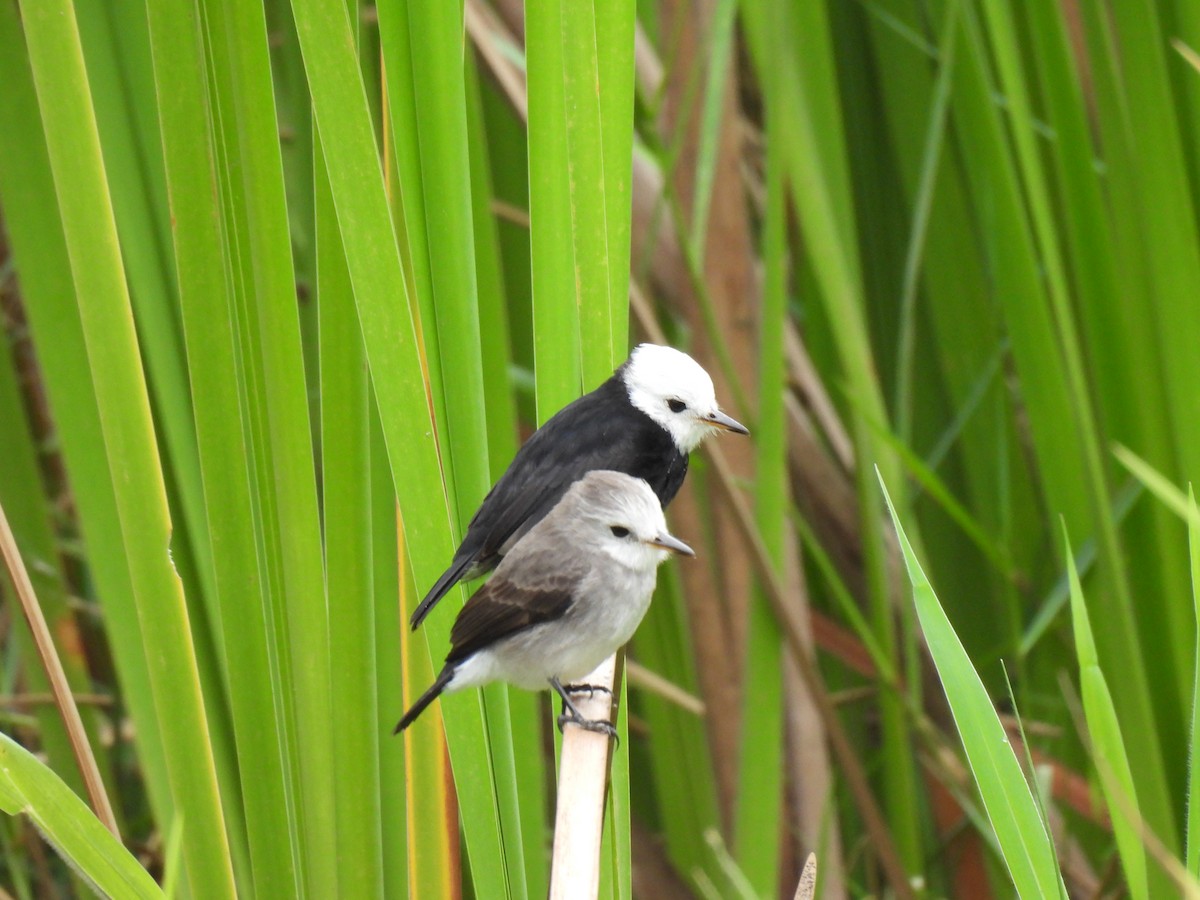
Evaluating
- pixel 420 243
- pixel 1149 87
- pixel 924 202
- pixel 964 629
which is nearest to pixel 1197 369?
pixel 1149 87

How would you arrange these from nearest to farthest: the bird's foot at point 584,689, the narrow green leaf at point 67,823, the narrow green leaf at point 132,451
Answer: the narrow green leaf at point 67,823 → the narrow green leaf at point 132,451 → the bird's foot at point 584,689

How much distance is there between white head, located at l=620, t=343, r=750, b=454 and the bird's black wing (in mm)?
481

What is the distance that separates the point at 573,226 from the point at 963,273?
1.33 m

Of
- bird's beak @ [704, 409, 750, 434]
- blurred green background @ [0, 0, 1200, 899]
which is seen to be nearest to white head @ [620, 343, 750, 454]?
bird's beak @ [704, 409, 750, 434]

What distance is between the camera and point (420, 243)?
1.11 m

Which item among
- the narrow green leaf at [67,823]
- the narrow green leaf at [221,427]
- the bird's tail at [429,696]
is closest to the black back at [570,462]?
the bird's tail at [429,696]

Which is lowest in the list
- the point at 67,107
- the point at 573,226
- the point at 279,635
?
the point at 279,635

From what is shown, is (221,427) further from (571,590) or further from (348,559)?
(571,590)

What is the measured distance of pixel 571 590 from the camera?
4.44ft

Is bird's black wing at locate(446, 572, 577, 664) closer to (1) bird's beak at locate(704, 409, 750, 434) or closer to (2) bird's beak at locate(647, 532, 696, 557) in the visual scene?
(2) bird's beak at locate(647, 532, 696, 557)

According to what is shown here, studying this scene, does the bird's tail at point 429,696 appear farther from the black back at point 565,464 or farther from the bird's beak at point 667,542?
the bird's beak at point 667,542

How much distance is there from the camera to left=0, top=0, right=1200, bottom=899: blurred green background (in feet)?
3.60

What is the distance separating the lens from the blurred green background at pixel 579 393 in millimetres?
1098

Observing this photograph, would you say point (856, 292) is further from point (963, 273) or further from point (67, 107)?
point (67, 107)
